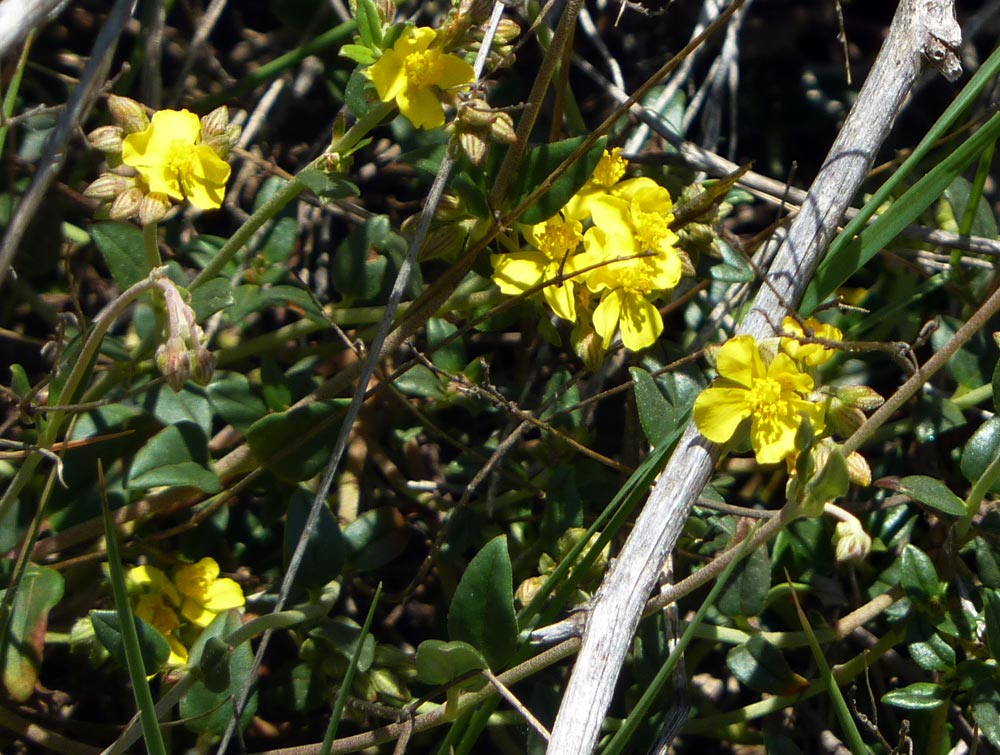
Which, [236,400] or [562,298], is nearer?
[562,298]

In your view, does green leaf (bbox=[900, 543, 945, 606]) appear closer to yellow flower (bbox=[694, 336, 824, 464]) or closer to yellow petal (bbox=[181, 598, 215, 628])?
yellow flower (bbox=[694, 336, 824, 464])

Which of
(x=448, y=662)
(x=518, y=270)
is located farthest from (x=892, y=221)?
(x=448, y=662)

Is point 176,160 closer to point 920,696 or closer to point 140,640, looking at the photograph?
point 140,640

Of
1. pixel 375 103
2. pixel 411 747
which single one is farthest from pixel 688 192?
pixel 411 747

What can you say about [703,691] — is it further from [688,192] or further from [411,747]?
[688,192]

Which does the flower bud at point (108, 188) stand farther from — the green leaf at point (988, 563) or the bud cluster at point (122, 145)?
the green leaf at point (988, 563)

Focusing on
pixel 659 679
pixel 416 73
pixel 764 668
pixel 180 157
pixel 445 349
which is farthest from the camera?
pixel 445 349

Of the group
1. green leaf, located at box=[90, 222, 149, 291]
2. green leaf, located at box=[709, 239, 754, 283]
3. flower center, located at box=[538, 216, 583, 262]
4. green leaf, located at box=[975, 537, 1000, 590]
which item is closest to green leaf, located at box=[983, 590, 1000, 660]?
green leaf, located at box=[975, 537, 1000, 590]
